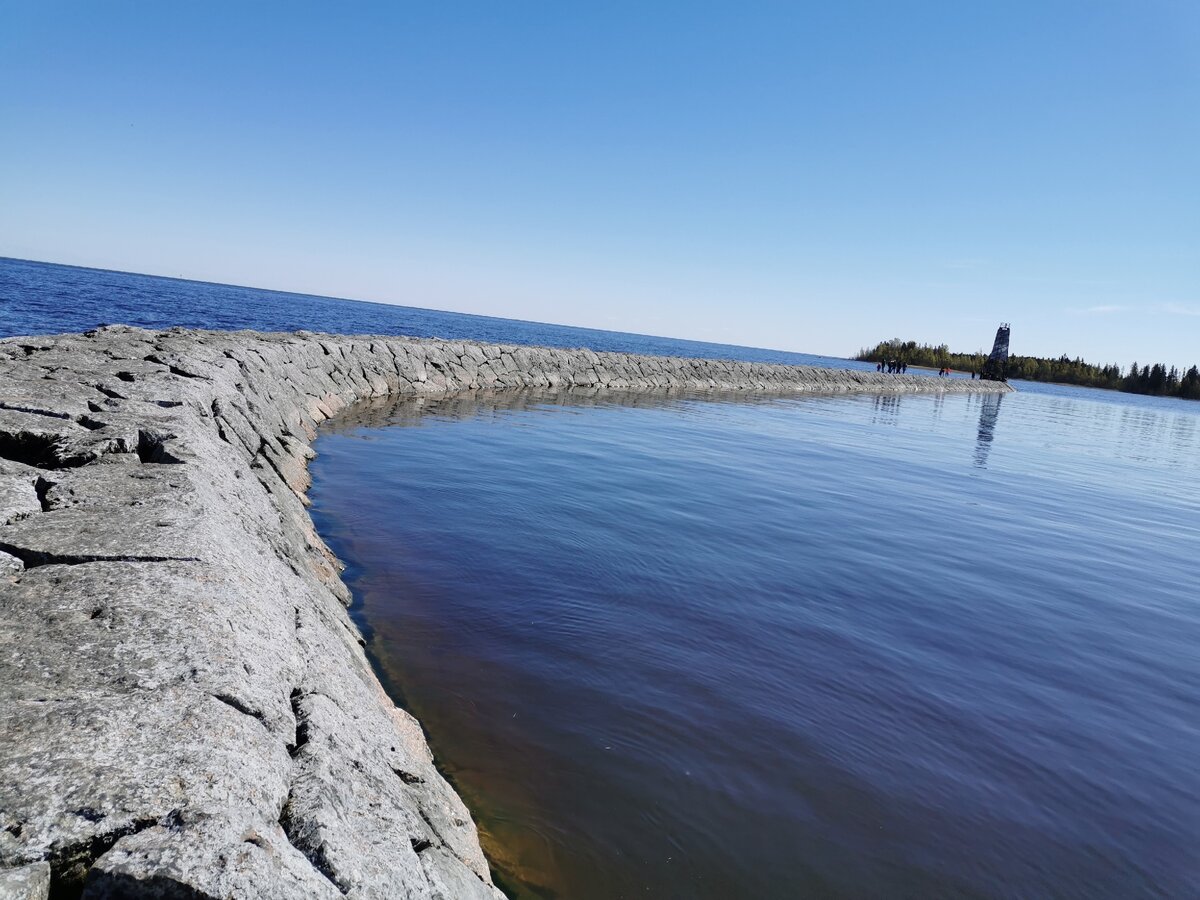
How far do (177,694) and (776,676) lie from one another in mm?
3919

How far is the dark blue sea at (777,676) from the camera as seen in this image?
130 inches

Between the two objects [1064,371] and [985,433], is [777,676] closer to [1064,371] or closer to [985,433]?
[985,433]

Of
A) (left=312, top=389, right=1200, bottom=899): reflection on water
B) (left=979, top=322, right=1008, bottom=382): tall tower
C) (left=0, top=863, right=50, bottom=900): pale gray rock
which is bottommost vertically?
(left=312, top=389, right=1200, bottom=899): reflection on water

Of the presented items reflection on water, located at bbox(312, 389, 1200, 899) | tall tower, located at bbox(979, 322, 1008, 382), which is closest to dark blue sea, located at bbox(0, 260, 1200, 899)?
reflection on water, located at bbox(312, 389, 1200, 899)

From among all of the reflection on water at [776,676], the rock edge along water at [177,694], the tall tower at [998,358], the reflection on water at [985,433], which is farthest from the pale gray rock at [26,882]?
the tall tower at [998,358]

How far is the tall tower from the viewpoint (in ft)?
223

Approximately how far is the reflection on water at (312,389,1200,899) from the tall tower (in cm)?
6589

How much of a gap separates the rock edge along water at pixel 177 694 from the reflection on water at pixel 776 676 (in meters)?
0.64

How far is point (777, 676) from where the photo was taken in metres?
4.84

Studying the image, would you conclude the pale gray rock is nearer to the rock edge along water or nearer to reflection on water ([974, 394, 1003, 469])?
the rock edge along water

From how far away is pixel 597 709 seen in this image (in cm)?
419

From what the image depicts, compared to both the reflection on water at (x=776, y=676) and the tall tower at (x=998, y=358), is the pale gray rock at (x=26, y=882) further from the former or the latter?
the tall tower at (x=998, y=358)

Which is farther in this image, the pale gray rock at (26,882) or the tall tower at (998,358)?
the tall tower at (998,358)

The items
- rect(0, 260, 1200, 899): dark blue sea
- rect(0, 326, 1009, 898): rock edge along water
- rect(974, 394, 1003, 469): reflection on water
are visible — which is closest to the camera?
rect(0, 326, 1009, 898): rock edge along water
